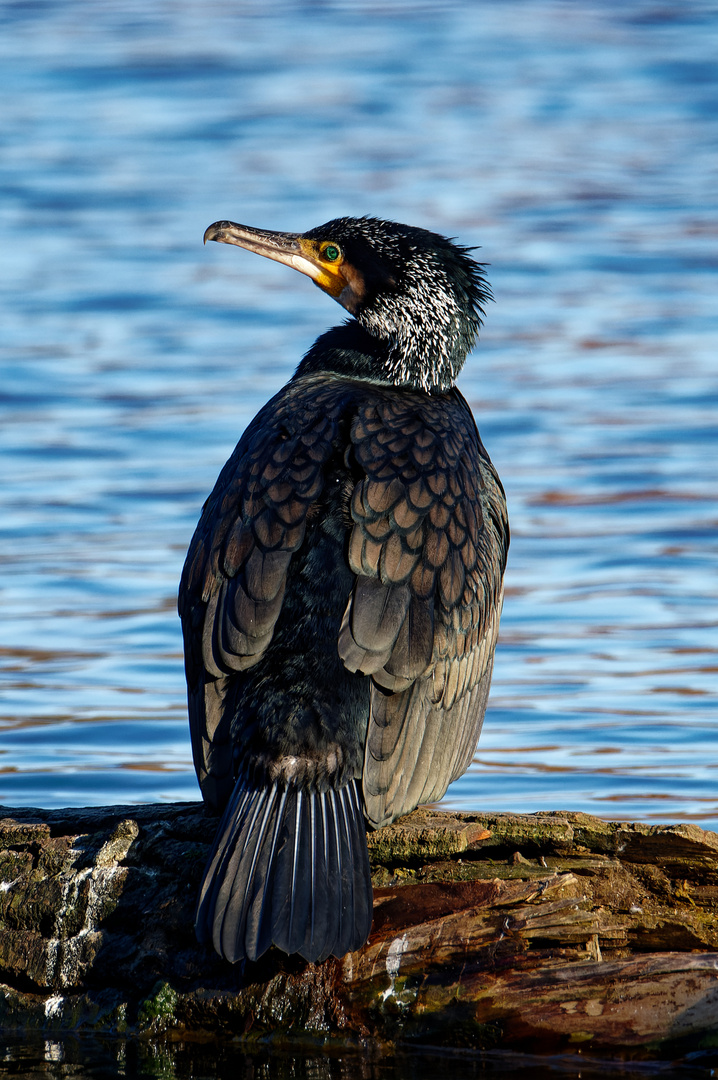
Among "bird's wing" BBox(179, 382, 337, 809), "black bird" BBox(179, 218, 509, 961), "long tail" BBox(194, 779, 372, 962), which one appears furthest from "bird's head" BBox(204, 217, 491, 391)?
"long tail" BBox(194, 779, 372, 962)

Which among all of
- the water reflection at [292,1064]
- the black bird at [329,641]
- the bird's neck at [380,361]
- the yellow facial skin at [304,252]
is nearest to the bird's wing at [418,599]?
the black bird at [329,641]

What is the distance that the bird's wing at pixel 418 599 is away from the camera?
4141 millimetres

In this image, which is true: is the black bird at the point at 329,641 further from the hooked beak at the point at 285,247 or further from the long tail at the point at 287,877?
the hooked beak at the point at 285,247

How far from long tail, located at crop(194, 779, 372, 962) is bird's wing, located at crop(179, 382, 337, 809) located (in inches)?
9.1

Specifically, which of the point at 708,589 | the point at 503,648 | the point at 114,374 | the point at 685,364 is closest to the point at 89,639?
the point at 503,648

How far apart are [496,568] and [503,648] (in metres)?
3.00

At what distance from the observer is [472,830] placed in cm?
410

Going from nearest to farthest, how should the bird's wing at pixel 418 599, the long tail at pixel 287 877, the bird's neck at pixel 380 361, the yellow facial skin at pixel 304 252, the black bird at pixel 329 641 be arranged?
the long tail at pixel 287 877 → the black bird at pixel 329 641 → the bird's wing at pixel 418 599 → the bird's neck at pixel 380 361 → the yellow facial skin at pixel 304 252

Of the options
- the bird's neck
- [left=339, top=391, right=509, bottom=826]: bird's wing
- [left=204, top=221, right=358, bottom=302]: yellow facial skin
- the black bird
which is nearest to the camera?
the black bird

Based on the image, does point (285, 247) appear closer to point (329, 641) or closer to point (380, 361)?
point (380, 361)

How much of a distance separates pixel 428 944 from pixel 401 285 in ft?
7.32

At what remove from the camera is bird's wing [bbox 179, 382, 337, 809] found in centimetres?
416

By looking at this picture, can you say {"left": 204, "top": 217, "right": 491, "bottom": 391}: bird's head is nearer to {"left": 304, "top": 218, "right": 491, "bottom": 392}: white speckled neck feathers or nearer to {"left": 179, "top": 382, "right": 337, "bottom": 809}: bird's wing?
{"left": 304, "top": 218, "right": 491, "bottom": 392}: white speckled neck feathers

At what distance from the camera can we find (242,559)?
14.2 feet
